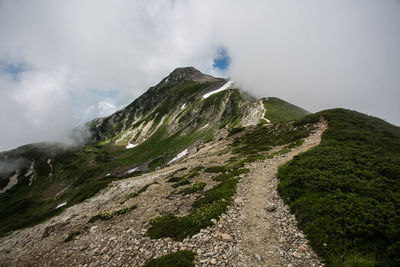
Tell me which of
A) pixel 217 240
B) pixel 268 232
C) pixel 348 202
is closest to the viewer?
pixel 217 240

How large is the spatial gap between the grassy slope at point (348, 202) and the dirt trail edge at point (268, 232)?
2.34ft

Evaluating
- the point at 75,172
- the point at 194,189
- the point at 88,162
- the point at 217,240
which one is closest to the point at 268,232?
the point at 217,240

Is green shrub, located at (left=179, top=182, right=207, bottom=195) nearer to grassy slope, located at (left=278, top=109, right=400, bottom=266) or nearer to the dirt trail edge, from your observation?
the dirt trail edge

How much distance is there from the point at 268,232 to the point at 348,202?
5526 millimetres

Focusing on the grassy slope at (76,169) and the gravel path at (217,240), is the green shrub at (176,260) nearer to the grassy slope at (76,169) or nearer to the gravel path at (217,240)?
the gravel path at (217,240)

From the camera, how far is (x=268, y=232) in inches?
448

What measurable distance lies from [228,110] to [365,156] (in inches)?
4364

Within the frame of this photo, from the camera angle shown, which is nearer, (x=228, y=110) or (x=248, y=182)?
(x=248, y=182)

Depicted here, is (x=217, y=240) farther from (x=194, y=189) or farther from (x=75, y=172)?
(x=75, y=172)

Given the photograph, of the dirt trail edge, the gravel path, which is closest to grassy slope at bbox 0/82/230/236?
the gravel path

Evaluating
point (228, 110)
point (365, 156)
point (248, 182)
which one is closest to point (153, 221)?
point (248, 182)

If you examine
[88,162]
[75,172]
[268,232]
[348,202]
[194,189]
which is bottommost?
[268,232]

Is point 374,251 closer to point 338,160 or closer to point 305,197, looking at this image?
point 305,197

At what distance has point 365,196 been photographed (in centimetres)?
1176
